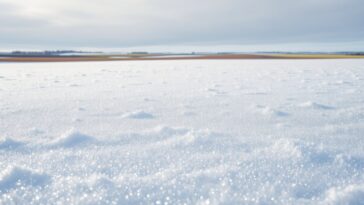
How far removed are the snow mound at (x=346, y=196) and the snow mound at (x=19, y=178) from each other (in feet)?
6.50

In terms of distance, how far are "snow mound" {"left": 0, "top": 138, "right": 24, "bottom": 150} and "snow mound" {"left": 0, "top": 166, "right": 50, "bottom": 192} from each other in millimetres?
634

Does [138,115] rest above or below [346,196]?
above

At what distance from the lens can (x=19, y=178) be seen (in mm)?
1956

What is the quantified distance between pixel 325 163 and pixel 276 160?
395mm

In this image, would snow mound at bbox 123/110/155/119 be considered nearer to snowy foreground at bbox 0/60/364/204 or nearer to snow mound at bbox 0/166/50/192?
snowy foreground at bbox 0/60/364/204

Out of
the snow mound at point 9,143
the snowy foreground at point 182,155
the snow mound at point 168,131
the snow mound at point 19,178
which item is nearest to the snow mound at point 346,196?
the snowy foreground at point 182,155

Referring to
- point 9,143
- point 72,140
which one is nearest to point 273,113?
point 72,140

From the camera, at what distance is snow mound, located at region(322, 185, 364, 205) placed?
1.68m

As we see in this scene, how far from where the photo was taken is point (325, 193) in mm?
1778

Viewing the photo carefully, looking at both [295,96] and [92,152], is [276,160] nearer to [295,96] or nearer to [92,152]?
→ [92,152]

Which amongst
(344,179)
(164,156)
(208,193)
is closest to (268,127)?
(344,179)

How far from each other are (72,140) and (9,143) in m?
0.60

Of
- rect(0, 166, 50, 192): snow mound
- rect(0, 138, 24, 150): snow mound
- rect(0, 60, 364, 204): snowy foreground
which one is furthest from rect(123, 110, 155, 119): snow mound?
rect(0, 166, 50, 192): snow mound

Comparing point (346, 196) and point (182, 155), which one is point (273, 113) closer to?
point (182, 155)
